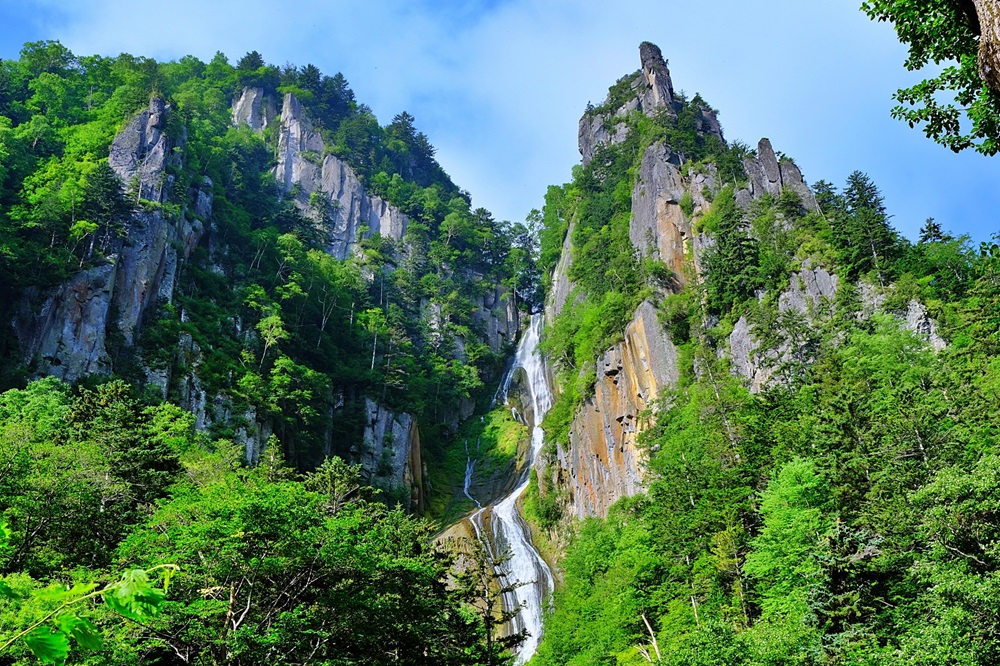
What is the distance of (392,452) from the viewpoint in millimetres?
47531

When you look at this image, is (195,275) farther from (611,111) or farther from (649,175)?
(611,111)

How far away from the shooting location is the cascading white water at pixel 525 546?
3381 cm

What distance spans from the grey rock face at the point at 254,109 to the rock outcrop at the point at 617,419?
61.7 meters

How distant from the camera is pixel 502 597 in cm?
3506

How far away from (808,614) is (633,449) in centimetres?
2217

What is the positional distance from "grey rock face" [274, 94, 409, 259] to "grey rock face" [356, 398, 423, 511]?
29.2 metres

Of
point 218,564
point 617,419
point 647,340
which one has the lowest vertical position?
point 218,564

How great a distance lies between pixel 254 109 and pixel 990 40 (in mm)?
91891

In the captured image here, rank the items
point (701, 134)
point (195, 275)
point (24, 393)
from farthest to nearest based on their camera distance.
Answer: point (701, 134), point (195, 275), point (24, 393)

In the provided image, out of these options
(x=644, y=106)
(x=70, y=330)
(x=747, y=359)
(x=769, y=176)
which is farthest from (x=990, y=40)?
(x=644, y=106)

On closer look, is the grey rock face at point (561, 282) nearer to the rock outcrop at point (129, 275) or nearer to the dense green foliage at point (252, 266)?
the dense green foliage at point (252, 266)

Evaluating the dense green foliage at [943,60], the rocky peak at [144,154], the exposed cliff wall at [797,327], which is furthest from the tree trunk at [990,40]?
the rocky peak at [144,154]

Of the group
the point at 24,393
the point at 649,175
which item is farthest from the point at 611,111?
the point at 24,393

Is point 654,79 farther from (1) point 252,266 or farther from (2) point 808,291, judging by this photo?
(1) point 252,266
